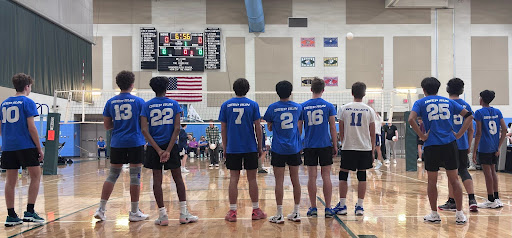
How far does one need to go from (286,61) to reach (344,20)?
3.80 m

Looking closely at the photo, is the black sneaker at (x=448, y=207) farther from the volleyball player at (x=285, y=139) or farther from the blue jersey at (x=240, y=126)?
the blue jersey at (x=240, y=126)

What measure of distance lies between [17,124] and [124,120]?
118 centimetres

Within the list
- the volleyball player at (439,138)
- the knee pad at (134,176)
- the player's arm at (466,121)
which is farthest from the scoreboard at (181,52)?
the player's arm at (466,121)

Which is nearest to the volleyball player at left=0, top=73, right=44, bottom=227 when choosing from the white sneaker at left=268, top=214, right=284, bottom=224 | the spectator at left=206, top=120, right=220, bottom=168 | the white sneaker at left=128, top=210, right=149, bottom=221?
the white sneaker at left=128, top=210, right=149, bottom=221

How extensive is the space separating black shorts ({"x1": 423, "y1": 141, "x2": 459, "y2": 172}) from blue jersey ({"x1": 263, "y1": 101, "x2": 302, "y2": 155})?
1.45 m

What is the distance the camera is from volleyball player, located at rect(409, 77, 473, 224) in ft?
15.3

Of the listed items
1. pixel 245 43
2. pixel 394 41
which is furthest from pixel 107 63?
pixel 394 41

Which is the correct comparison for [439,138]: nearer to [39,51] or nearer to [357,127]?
[357,127]

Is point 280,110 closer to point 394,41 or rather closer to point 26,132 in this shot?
point 26,132

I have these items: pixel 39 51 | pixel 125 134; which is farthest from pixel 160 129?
pixel 39 51

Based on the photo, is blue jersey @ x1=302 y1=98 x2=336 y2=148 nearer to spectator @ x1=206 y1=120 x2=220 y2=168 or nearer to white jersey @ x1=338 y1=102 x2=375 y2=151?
white jersey @ x1=338 y1=102 x2=375 y2=151

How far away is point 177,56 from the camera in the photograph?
72.5 ft

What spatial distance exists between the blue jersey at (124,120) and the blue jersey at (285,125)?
152 centimetres

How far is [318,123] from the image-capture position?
17.0 ft
